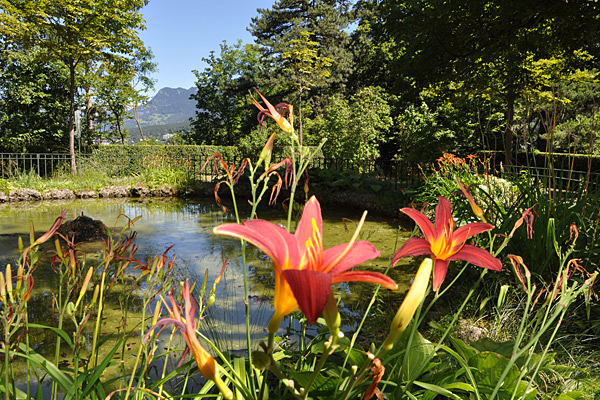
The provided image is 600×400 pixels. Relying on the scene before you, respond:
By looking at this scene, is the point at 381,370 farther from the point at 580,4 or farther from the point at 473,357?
the point at 580,4

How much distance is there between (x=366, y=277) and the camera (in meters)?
0.49

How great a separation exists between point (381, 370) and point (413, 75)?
805cm

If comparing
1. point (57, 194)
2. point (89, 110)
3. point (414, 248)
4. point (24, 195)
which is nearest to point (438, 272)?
point (414, 248)

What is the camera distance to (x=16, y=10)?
10.5 meters

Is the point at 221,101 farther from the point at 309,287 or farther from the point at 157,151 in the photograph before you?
the point at 309,287

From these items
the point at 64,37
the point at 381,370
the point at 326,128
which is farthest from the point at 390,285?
the point at 64,37

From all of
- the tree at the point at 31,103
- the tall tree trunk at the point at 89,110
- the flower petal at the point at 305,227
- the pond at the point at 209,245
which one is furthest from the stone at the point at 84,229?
→ the tall tree trunk at the point at 89,110

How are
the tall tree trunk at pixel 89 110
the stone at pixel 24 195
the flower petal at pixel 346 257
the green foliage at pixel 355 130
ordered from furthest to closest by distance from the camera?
the tall tree trunk at pixel 89 110 < the green foliage at pixel 355 130 < the stone at pixel 24 195 < the flower petal at pixel 346 257

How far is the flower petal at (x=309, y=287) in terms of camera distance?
1.36 ft

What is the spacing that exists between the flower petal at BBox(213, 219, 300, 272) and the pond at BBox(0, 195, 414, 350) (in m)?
0.34

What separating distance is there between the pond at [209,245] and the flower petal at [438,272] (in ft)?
0.70

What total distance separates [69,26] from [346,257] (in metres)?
13.9


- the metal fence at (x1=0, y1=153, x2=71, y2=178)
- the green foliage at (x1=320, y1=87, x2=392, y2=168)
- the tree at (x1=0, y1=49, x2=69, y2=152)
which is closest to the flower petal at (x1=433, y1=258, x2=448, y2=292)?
the green foliage at (x1=320, y1=87, x2=392, y2=168)

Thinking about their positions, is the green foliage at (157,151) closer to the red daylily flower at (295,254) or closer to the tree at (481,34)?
the tree at (481,34)
